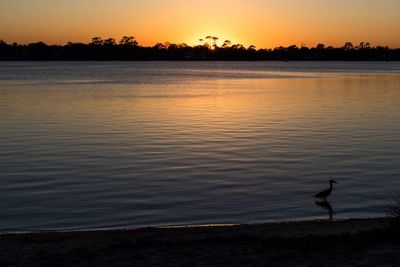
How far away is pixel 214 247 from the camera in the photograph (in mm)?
9664

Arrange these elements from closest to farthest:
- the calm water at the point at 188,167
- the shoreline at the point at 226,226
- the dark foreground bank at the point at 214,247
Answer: the dark foreground bank at the point at 214,247
the shoreline at the point at 226,226
the calm water at the point at 188,167

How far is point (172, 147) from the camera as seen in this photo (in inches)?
934

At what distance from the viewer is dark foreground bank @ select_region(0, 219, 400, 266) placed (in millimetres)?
8820

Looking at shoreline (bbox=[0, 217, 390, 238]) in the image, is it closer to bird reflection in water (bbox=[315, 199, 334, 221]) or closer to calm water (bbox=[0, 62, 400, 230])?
calm water (bbox=[0, 62, 400, 230])

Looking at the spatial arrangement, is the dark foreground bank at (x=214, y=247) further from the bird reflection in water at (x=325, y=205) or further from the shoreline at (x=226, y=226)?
the bird reflection in water at (x=325, y=205)

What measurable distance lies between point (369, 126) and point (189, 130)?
374 inches

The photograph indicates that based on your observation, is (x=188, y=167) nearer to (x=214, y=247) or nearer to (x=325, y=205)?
(x=325, y=205)

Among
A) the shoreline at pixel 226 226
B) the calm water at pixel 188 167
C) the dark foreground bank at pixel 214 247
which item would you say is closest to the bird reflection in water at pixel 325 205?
the calm water at pixel 188 167

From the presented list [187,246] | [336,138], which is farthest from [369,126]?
[187,246]

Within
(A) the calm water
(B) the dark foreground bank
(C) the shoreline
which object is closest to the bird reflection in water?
(A) the calm water

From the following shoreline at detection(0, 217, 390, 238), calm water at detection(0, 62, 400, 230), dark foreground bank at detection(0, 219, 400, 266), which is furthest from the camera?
calm water at detection(0, 62, 400, 230)

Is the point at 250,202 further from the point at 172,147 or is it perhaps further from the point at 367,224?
the point at 172,147

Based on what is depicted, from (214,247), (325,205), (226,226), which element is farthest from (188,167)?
(214,247)

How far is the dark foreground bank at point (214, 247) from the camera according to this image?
8820 mm
